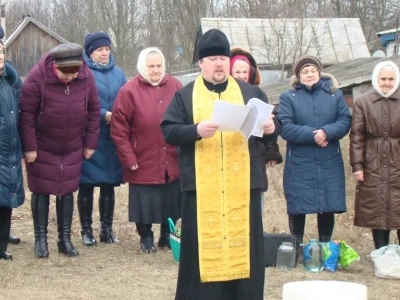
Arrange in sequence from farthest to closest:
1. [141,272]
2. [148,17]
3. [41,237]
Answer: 1. [148,17]
2. [41,237]
3. [141,272]

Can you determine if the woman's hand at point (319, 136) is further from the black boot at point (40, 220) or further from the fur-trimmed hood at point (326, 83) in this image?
the black boot at point (40, 220)

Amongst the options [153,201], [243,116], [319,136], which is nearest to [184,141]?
[243,116]

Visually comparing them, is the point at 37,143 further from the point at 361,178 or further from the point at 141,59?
the point at 361,178

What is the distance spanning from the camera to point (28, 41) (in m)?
40.3

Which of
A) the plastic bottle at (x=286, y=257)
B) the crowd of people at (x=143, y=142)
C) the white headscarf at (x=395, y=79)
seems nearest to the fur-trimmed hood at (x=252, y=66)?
the crowd of people at (x=143, y=142)

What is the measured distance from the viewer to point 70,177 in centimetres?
682

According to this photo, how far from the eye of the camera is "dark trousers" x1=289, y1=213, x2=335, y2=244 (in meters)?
7.04

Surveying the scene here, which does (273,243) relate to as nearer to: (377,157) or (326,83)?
(377,157)

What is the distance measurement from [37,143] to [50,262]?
0.99 m

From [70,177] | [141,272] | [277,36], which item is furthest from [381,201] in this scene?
[277,36]

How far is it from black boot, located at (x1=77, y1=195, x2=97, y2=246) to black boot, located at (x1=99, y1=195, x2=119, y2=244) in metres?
0.11

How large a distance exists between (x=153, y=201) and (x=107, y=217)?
0.71 meters

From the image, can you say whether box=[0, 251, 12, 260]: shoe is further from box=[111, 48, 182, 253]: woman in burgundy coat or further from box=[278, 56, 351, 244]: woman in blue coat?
box=[278, 56, 351, 244]: woman in blue coat

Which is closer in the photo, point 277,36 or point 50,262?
point 50,262
